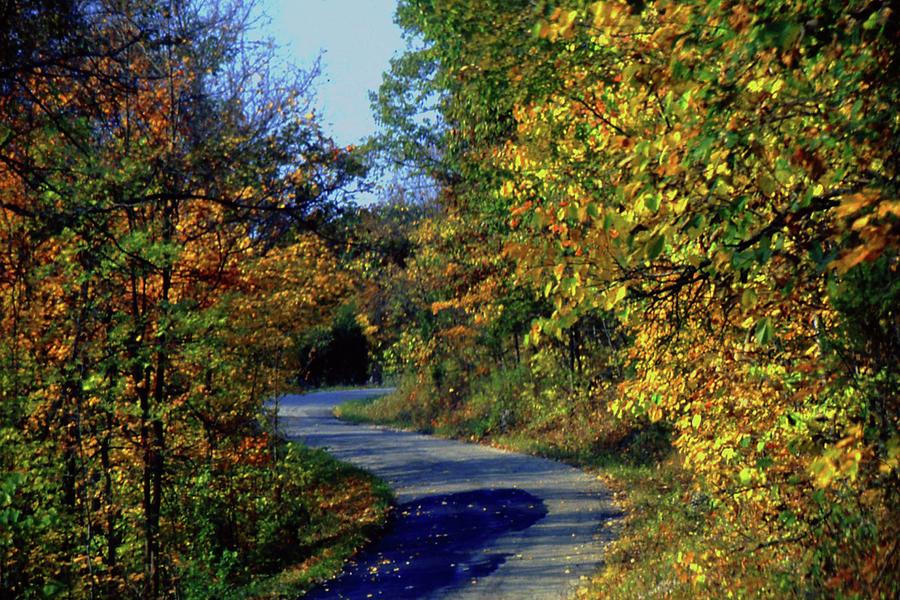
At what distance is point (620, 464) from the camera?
813 inches

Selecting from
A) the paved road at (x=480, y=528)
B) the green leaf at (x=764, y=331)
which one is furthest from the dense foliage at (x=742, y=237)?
the paved road at (x=480, y=528)

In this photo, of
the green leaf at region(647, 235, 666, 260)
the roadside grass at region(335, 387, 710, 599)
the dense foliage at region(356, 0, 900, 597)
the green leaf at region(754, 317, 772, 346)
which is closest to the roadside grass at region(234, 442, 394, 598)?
the roadside grass at region(335, 387, 710, 599)

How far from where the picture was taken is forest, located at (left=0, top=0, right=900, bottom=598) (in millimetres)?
4617

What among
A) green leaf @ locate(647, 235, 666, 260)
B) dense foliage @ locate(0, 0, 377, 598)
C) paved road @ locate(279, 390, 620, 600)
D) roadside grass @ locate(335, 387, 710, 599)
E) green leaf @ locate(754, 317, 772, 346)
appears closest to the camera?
→ green leaf @ locate(754, 317, 772, 346)

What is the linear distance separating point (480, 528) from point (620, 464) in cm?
672

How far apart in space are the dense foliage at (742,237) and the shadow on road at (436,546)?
3.65 meters

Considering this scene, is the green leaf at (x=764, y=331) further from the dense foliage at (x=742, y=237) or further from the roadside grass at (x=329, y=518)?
the roadside grass at (x=329, y=518)

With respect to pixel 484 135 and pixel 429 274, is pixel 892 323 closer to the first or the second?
pixel 484 135

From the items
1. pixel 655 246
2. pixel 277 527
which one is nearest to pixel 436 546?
pixel 277 527

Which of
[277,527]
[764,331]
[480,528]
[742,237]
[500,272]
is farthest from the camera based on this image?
[500,272]

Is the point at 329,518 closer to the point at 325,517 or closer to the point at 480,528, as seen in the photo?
the point at 325,517

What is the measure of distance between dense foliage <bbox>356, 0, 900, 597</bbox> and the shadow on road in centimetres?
365

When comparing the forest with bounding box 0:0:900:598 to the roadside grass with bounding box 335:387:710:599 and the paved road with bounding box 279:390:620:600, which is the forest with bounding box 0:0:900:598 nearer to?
the roadside grass with bounding box 335:387:710:599

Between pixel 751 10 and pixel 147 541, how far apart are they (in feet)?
35.6
